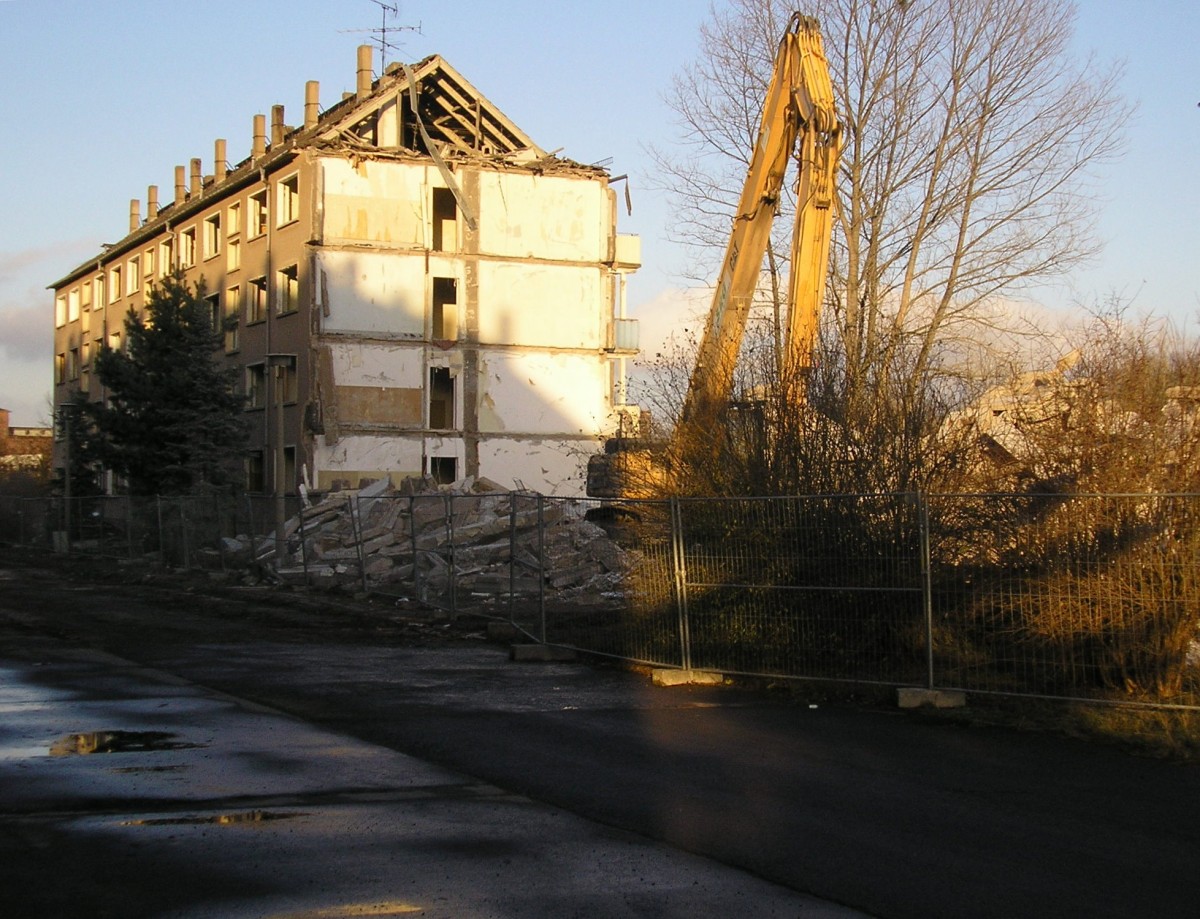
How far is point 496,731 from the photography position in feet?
31.9

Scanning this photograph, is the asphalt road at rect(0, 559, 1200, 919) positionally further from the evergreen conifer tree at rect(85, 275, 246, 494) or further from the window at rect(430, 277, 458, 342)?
the window at rect(430, 277, 458, 342)

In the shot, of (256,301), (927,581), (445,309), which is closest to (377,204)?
(445,309)

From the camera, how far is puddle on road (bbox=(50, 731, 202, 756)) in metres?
8.64

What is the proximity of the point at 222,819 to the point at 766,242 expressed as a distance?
14353 millimetres

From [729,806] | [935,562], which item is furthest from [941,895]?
[935,562]

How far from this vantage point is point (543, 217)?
1815 inches

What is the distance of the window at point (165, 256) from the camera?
57406mm

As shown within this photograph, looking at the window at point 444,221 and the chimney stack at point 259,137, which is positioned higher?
the chimney stack at point 259,137

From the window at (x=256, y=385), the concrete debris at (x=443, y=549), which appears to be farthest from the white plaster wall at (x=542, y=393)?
the concrete debris at (x=443, y=549)

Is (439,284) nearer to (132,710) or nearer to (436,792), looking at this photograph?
(132,710)

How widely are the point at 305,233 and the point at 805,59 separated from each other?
2832 cm

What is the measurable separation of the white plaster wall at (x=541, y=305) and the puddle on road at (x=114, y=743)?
36474 millimetres

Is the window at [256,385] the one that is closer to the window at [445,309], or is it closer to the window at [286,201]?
the window at [286,201]

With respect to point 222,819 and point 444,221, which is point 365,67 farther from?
point 222,819
